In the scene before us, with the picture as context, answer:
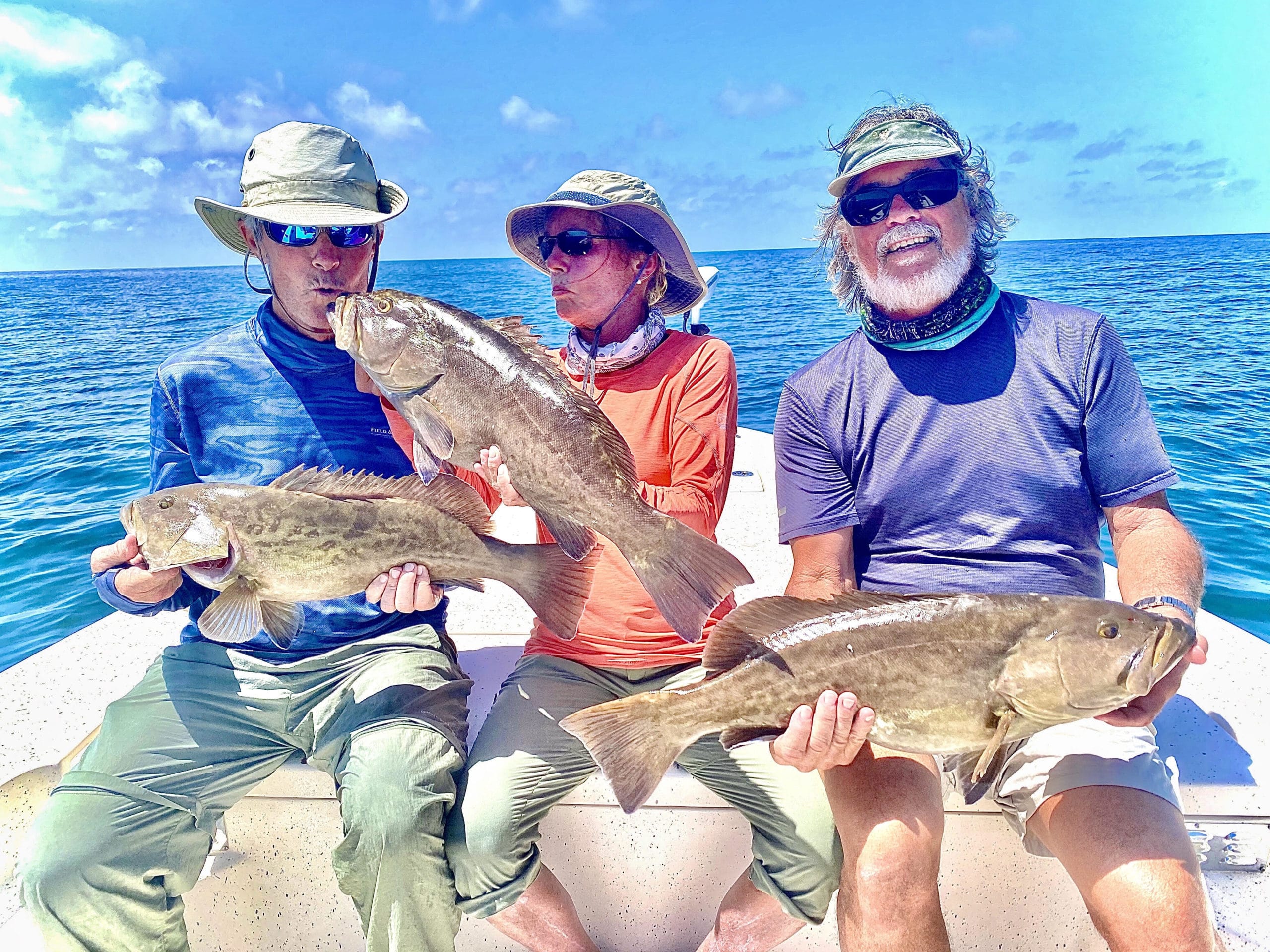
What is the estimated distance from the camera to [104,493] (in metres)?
10.9

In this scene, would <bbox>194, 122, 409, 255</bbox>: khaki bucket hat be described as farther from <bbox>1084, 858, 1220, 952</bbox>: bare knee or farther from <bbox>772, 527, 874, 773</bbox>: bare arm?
<bbox>1084, 858, 1220, 952</bbox>: bare knee

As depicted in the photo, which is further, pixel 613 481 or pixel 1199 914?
pixel 613 481

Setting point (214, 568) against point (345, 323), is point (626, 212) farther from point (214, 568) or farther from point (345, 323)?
point (214, 568)

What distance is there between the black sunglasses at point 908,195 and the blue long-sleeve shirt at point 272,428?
2.09 meters

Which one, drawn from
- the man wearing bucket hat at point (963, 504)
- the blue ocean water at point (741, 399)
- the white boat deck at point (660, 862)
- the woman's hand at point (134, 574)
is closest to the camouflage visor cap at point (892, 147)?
the man wearing bucket hat at point (963, 504)

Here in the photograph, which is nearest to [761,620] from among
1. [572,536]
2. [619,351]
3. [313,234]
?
[572,536]

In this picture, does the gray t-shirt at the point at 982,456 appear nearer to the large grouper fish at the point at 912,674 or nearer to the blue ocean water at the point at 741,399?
the large grouper fish at the point at 912,674

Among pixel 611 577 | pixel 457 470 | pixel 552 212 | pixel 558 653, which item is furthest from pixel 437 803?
pixel 552 212

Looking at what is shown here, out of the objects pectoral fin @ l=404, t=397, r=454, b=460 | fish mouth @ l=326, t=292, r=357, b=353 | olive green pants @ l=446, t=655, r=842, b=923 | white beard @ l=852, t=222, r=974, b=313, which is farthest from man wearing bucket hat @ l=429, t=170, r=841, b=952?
white beard @ l=852, t=222, r=974, b=313

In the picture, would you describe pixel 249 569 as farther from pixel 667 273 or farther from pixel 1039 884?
pixel 1039 884

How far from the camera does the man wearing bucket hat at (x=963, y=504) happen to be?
7.38ft

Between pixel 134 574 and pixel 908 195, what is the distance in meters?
3.17

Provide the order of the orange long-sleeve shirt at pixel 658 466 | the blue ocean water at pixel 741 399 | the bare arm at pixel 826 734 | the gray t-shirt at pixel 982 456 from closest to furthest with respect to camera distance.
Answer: the bare arm at pixel 826 734 → the gray t-shirt at pixel 982 456 → the orange long-sleeve shirt at pixel 658 466 → the blue ocean water at pixel 741 399

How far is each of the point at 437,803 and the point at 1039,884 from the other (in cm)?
203
